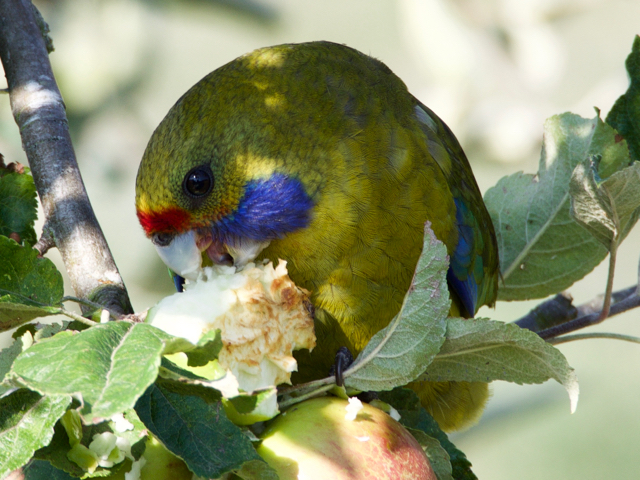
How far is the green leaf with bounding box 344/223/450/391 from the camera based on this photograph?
3.62 feet

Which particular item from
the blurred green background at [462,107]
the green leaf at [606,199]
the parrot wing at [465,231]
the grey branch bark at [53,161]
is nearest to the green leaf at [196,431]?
the grey branch bark at [53,161]

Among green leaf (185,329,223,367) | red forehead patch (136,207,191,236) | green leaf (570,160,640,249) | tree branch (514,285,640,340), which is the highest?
green leaf (570,160,640,249)

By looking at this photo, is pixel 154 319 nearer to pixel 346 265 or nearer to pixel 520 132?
pixel 346 265

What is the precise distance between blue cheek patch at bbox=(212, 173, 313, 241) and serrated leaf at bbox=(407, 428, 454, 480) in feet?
1.99

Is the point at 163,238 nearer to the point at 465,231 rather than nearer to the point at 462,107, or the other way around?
the point at 465,231

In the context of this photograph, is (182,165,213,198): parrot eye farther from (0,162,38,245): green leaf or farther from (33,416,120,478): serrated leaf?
(33,416,120,478): serrated leaf

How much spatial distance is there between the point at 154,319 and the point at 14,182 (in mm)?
645

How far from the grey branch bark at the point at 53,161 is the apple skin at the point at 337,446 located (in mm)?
464

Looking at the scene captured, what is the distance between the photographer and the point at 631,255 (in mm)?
7848

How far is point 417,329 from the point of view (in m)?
1.13

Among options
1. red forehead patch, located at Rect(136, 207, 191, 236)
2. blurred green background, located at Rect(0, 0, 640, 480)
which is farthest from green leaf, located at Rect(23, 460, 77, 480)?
blurred green background, located at Rect(0, 0, 640, 480)

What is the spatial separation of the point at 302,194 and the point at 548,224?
2.83 feet

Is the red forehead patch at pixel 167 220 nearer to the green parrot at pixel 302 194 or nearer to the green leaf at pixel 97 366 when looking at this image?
the green parrot at pixel 302 194

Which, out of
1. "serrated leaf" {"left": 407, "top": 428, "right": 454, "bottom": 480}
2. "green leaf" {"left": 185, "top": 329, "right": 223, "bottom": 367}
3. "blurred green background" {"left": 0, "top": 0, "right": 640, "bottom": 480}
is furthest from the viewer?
"blurred green background" {"left": 0, "top": 0, "right": 640, "bottom": 480}
